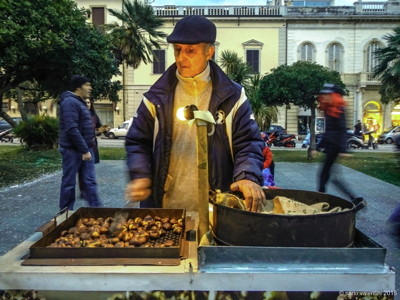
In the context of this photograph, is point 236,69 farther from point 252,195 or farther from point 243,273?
point 243,273

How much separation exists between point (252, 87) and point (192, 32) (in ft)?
77.3

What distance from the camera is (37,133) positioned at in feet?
54.9

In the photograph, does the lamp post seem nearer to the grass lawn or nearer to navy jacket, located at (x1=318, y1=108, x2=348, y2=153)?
navy jacket, located at (x1=318, y1=108, x2=348, y2=153)

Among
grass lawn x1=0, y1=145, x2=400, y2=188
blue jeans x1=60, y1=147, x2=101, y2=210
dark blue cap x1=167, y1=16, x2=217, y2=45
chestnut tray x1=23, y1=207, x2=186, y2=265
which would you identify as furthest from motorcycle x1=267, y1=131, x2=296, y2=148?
chestnut tray x1=23, y1=207, x2=186, y2=265

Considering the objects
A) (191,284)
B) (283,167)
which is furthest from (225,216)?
(283,167)

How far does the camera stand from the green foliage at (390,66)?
474 inches

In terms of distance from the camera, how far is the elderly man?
225cm

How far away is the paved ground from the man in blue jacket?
2.58 feet

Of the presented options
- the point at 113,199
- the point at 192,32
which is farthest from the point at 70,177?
the point at 192,32

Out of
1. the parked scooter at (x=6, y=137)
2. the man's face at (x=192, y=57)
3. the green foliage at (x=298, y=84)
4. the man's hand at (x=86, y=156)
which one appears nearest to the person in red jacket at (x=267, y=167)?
the man's hand at (x=86, y=156)

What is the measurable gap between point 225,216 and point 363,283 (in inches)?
20.6

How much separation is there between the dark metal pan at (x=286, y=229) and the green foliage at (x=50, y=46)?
773 cm

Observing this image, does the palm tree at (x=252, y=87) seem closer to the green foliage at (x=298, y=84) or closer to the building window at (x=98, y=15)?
the green foliage at (x=298, y=84)

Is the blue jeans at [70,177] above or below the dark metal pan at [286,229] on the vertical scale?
below
